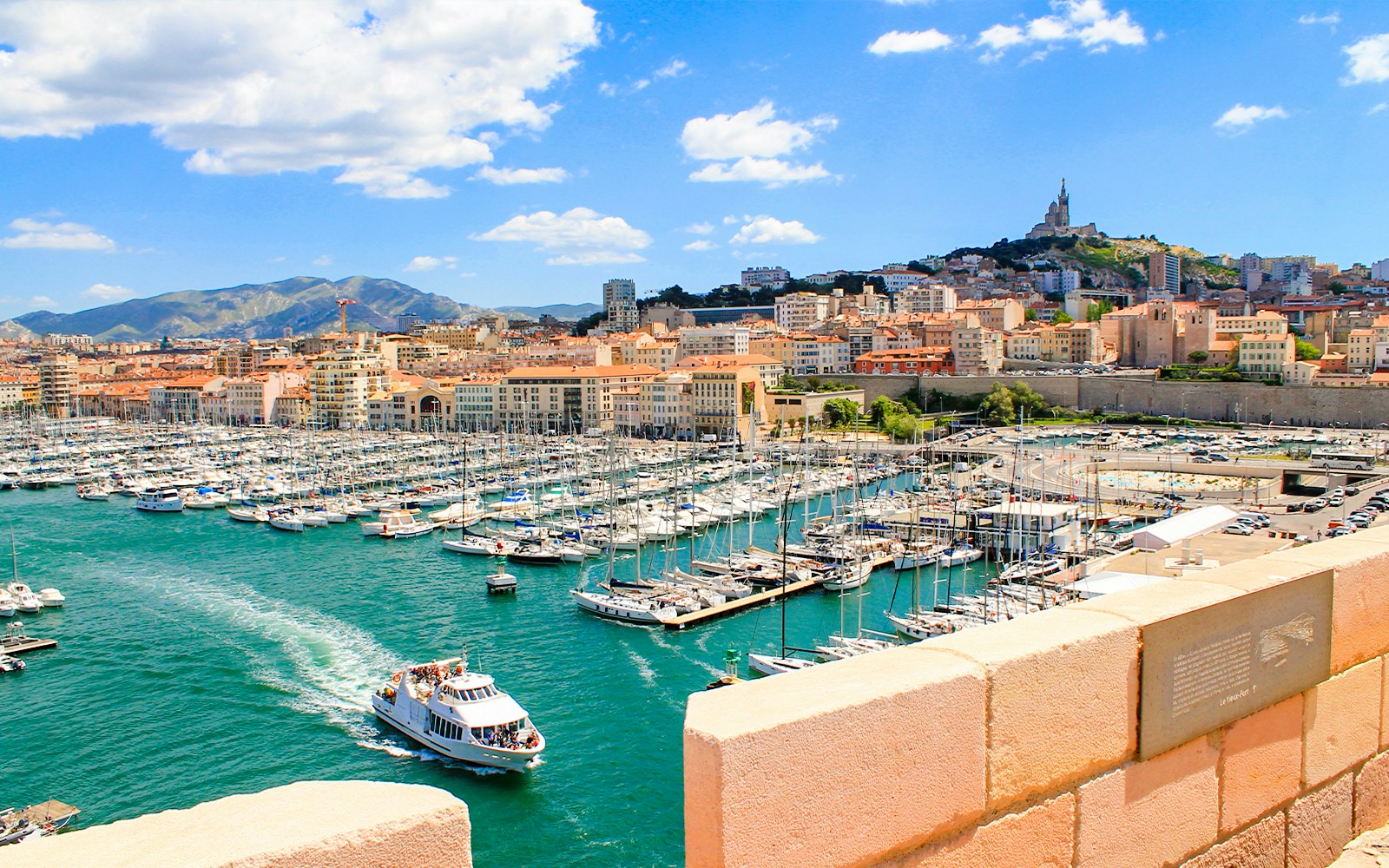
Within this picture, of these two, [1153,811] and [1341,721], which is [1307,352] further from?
[1153,811]

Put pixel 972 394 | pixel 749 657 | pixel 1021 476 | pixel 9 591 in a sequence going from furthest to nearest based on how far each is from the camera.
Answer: pixel 972 394 → pixel 1021 476 → pixel 9 591 → pixel 749 657

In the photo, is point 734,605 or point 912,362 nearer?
point 734,605

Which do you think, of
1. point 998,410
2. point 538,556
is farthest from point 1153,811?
point 998,410

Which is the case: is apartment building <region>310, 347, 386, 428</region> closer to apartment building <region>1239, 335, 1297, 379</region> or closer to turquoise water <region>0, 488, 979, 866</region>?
turquoise water <region>0, 488, 979, 866</region>

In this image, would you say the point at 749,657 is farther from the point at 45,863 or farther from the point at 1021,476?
the point at 1021,476

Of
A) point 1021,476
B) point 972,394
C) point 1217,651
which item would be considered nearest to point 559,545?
point 1021,476

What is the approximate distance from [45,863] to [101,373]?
98229 millimetres

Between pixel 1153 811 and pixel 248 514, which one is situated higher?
pixel 1153 811

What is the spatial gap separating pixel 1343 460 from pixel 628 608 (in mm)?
24662

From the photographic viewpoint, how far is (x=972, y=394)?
48.6m

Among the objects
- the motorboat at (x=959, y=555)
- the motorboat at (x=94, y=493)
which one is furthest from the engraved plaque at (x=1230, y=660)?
the motorboat at (x=94, y=493)

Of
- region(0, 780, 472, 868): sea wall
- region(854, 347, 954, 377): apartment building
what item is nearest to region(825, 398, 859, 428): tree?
region(854, 347, 954, 377): apartment building

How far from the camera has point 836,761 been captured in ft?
4.87

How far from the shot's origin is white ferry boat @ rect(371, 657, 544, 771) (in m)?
10.6
